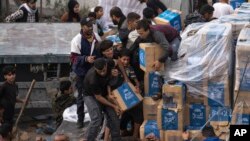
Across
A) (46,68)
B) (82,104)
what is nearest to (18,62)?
(46,68)

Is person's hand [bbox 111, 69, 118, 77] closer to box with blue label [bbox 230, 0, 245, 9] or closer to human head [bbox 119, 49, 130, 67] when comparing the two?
human head [bbox 119, 49, 130, 67]

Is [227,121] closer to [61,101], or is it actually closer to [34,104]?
[61,101]

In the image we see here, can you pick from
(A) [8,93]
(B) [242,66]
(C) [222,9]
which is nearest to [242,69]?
(B) [242,66]

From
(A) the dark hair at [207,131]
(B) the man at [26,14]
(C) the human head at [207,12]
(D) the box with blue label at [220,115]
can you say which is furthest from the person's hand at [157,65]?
(B) the man at [26,14]

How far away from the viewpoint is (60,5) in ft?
57.7

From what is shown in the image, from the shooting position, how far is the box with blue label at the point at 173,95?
30.6 feet

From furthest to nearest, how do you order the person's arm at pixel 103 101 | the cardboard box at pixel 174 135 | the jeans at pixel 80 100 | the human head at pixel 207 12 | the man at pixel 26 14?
the man at pixel 26 14, the human head at pixel 207 12, the jeans at pixel 80 100, the cardboard box at pixel 174 135, the person's arm at pixel 103 101

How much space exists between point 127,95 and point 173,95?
0.65 meters

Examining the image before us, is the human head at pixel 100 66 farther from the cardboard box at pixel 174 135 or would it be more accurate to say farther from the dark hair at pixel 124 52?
the cardboard box at pixel 174 135

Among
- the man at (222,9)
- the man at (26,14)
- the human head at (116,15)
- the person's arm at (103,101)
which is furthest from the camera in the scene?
the man at (26,14)

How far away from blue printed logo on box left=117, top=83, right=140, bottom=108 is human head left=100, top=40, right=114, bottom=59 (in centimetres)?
43

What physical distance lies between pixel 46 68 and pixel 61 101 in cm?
83

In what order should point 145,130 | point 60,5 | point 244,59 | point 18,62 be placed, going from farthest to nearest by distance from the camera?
point 60,5
point 18,62
point 145,130
point 244,59

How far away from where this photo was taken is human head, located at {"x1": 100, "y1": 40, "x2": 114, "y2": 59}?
9.52 meters
